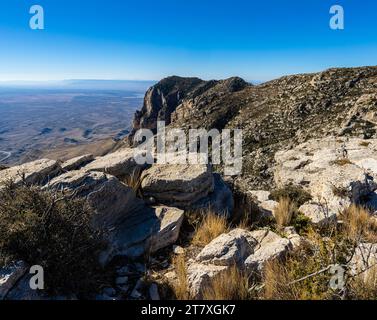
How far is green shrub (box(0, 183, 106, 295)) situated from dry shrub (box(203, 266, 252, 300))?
1845 millimetres

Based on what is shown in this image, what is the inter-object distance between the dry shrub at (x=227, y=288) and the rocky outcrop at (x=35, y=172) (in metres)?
4.02

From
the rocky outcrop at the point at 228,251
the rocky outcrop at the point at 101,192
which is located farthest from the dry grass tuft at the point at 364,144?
the rocky outcrop at the point at 101,192

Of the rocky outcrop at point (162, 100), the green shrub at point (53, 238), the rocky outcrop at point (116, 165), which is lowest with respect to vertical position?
the green shrub at point (53, 238)

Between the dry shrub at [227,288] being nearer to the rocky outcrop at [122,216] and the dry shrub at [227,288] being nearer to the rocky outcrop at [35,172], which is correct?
the rocky outcrop at [122,216]

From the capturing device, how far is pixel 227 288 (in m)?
5.16

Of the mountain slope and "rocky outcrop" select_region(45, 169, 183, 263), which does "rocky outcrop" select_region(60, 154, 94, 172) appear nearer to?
"rocky outcrop" select_region(45, 169, 183, 263)

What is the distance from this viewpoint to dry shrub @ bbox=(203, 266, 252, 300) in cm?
512

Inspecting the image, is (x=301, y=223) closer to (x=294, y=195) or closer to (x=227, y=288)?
(x=294, y=195)

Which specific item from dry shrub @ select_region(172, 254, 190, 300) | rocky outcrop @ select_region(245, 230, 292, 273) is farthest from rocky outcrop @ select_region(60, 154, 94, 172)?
rocky outcrop @ select_region(245, 230, 292, 273)

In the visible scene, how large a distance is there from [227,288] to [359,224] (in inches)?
178

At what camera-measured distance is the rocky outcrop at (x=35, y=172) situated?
7.11 meters

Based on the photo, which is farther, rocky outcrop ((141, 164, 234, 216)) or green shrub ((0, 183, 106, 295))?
rocky outcrop ((141, 164, 234, 216))
